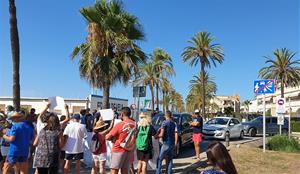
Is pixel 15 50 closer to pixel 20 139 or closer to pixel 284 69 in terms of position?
pixel 20 139

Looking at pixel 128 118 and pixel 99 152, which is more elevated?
pixel 128 118

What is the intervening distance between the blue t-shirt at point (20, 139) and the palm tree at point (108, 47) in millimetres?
9102

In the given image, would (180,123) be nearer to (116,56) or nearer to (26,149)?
(116,56)

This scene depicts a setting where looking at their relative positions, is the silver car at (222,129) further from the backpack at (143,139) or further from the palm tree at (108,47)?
the backpack at (143,139)

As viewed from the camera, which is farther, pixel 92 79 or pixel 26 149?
pixel 92 79

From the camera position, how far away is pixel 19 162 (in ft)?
25.0

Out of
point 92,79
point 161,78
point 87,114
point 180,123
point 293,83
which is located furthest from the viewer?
point 293,83

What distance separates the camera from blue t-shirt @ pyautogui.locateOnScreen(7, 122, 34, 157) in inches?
294

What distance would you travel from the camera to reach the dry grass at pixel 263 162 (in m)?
12.5

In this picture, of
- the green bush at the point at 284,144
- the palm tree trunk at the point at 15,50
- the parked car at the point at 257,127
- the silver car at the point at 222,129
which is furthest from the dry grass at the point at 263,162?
the parked car at the point at 257,127

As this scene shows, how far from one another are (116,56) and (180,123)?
4189mm

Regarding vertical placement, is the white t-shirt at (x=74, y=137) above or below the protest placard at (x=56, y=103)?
below

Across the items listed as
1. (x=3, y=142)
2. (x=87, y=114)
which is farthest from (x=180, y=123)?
(x=3, y=142)

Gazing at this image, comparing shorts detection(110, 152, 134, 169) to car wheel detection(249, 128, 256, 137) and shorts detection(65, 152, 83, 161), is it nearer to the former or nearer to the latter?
shorts detection(65, 152, 83, 161)
